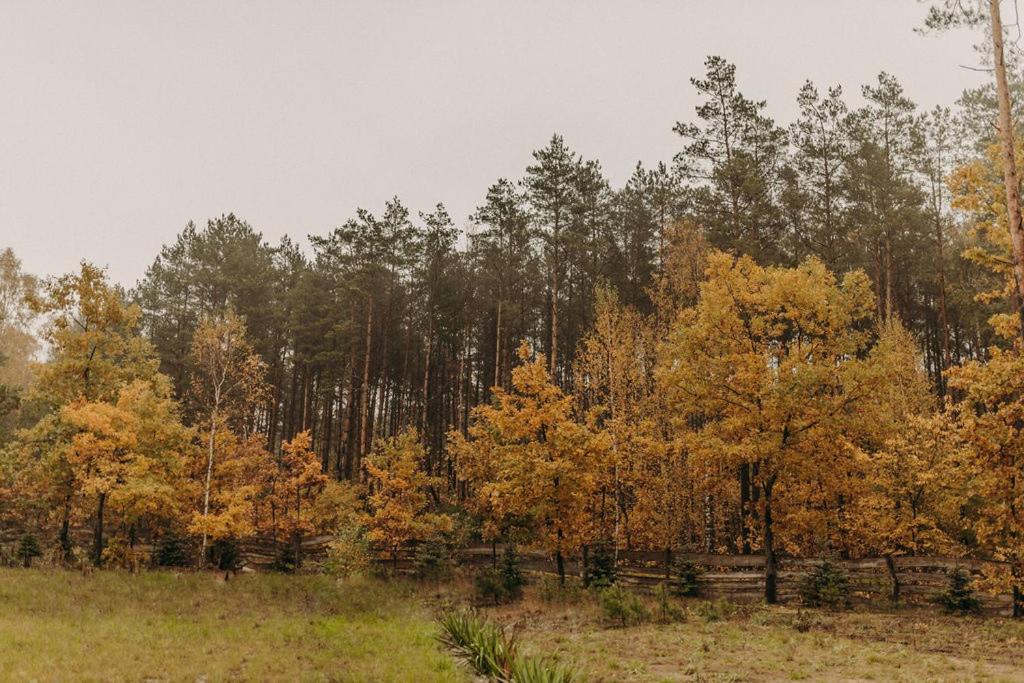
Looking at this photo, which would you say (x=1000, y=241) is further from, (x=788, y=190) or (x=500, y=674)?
(x=788, y=190)

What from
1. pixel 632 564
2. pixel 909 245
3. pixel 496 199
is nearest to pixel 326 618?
pixel 632 564

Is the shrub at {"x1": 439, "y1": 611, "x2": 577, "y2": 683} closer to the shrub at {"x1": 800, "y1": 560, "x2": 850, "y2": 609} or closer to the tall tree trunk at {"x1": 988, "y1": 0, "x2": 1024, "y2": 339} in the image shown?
the tall tree trunk at {"x1": 988, "y1": 0, "x2": 1024, "y2": 339}

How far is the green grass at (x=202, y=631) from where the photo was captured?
1127 centimetres

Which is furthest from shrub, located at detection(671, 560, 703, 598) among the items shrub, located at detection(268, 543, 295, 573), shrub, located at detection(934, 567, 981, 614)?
shrub, located at detection(268, 543, 295, 573)

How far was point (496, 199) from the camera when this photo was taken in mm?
34406

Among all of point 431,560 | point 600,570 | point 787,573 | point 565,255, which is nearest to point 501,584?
point 600,570

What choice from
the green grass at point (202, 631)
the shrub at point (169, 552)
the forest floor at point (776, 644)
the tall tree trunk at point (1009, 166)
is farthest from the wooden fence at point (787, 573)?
the tall tree trunk at point (1009, 166)

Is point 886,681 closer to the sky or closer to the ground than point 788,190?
closer to the ground

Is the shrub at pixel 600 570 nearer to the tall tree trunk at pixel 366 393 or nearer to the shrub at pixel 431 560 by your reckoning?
the shrub at pixel 431 560

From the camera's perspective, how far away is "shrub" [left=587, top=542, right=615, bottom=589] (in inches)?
920

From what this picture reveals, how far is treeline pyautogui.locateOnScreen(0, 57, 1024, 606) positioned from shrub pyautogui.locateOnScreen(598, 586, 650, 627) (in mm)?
3560

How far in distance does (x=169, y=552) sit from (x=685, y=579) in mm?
22470

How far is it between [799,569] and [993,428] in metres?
12.3

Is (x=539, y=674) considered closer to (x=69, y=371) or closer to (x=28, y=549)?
(x=69, y=371)
